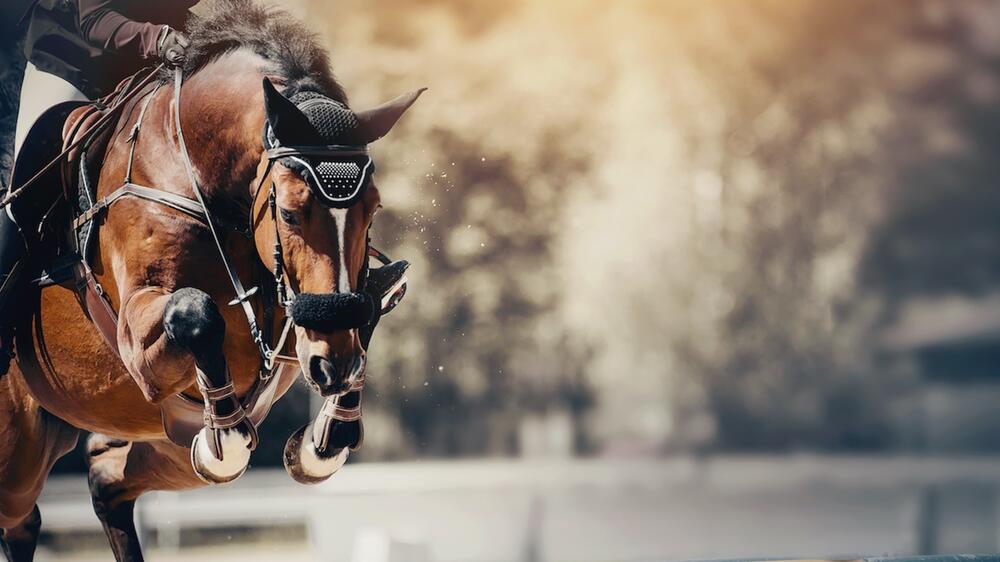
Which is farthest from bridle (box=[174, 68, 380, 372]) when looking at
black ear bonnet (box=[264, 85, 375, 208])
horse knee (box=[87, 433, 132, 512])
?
horse knee (box=[87, 433, 132, 512])

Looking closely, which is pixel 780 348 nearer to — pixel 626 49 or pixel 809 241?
pixel 809 241

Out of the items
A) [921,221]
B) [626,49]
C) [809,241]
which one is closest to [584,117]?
[626,49]

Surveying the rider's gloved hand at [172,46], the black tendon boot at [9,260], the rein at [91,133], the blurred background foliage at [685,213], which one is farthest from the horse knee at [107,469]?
the blurred background foliage at [685,213]

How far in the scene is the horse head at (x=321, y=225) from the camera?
210 cm

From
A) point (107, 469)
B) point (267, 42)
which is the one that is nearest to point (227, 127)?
point (267, 42)

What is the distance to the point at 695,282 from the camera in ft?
34.3

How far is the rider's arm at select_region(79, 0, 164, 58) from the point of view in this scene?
2.59m

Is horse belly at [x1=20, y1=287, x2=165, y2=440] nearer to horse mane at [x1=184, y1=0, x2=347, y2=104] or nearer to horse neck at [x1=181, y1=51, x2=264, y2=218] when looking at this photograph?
horse neck at [x1=181, y1=51, x2=264, y2=218]

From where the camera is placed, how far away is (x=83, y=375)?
2.77 metres

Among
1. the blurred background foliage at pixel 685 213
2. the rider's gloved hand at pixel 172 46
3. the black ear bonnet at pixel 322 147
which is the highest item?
the rider's gloved hand at pixel 172 46

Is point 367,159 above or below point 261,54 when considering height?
below

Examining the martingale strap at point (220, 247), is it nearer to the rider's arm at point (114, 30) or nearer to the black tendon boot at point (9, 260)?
the rider's arm at point (114, 30)

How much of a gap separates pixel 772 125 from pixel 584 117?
66.2 inches

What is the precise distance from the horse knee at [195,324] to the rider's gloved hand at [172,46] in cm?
63
